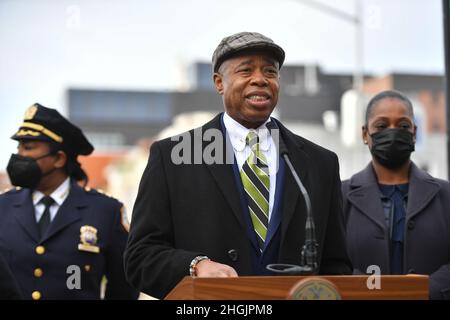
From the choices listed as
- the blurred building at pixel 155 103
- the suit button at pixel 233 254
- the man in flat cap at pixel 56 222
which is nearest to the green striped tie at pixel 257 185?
the suit button at pixel 233 254

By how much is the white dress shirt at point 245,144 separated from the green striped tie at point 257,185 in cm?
2

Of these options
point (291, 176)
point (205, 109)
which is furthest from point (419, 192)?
point (205, 109)

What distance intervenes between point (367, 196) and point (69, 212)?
1827mm

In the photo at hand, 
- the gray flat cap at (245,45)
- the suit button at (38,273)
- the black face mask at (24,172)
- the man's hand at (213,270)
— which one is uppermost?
the gray flat cap at (245,45)

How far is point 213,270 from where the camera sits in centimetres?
330

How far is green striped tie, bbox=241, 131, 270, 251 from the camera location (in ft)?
12.3

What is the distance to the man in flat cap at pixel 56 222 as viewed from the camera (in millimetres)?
5551

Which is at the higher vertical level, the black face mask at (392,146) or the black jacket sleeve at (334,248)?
the black face mask at (392,146)

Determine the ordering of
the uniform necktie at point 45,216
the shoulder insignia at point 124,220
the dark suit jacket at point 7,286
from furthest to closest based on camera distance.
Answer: the shoulder insignia at point 124,220 → the uniform necktie at point 45,216 → the dark suit jacket at point 7,286

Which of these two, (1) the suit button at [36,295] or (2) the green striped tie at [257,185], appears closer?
(2) the green striped tie at [257,185]

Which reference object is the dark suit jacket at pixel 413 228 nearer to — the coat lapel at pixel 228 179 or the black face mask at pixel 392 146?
the black face mask at pixel 392 146

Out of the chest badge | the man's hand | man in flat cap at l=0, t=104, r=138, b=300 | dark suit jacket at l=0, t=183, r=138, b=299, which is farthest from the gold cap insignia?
the man's hand

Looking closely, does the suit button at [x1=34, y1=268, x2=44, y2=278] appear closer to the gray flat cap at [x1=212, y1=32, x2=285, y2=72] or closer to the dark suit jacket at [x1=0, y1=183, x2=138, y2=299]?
the dark suit jacket at [x1=0, y1=183, x2=138, y2=299]
